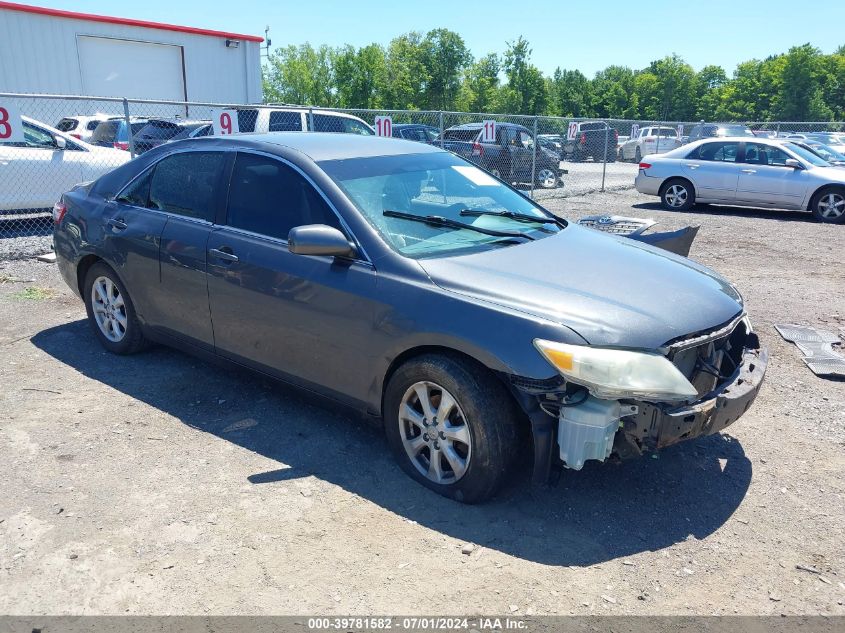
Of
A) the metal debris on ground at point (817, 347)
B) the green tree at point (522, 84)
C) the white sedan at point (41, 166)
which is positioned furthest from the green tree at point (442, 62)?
the metal debris on ground at point (817, 347)

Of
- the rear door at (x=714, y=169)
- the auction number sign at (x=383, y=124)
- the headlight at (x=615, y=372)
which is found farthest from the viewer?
the rear door at (x=714, y=169)

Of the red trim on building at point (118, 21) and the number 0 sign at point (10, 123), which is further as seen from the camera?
the red trim on building at point (118, 21)

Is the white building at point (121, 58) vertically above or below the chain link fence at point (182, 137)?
above

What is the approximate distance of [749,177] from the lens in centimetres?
1360

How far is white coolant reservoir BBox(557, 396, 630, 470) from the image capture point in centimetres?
303

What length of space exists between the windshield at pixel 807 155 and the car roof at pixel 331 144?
11.3 meters

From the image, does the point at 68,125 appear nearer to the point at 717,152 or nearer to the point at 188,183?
the point at 717,152

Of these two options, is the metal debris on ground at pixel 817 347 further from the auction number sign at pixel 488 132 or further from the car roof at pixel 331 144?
the auction number sign at pixel 488 132

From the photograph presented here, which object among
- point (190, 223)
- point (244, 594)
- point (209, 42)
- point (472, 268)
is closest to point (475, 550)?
point (244, 594)

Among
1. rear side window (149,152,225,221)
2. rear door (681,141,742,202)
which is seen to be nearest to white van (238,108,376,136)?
rear door (681,141,742,202)

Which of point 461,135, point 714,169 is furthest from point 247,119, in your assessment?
point 714,169

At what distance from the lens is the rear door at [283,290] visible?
373 cm

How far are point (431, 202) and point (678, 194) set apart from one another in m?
11.9

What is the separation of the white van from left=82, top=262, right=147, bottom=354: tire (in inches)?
293
